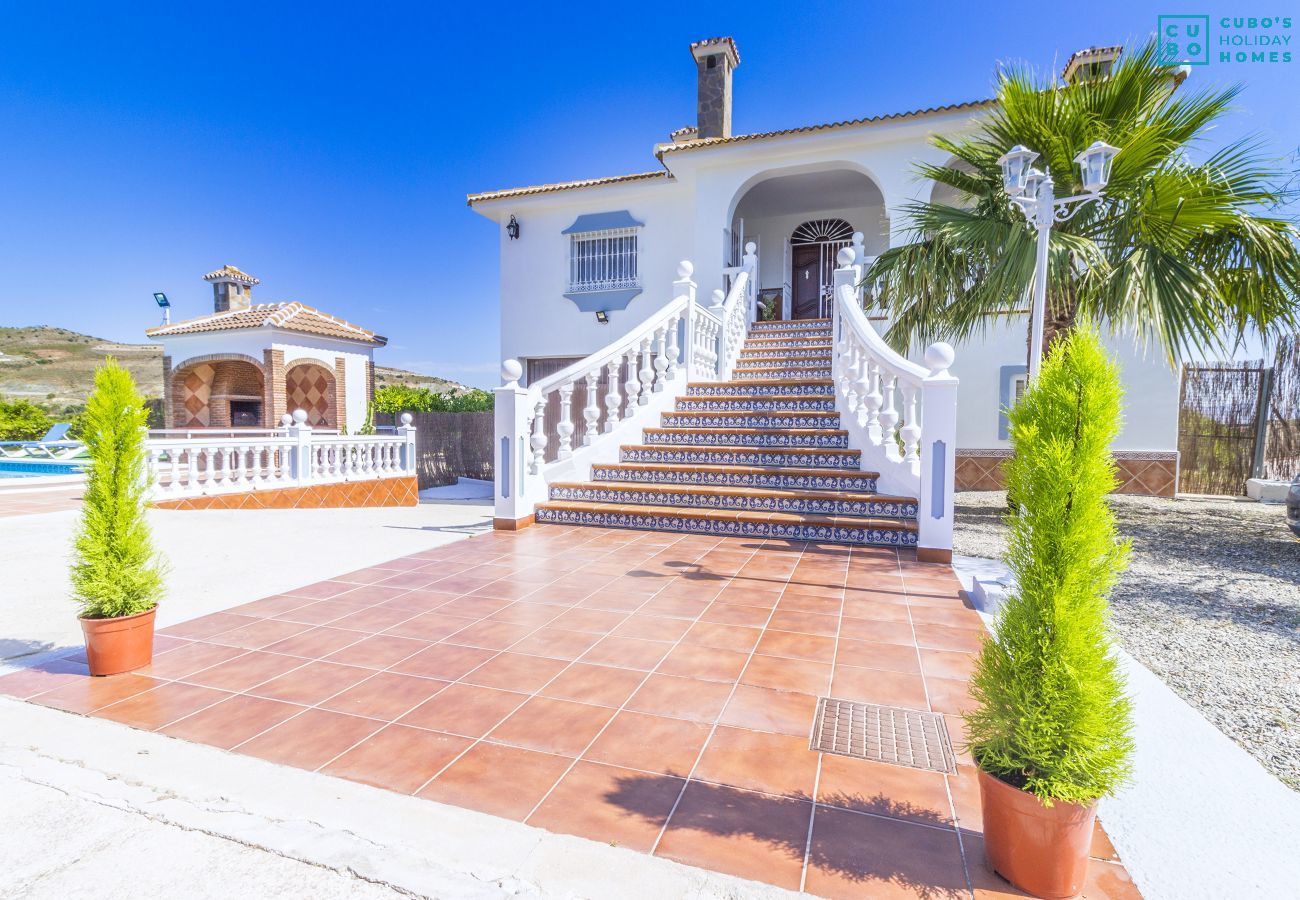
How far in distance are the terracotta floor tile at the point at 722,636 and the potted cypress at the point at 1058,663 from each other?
1.54 m

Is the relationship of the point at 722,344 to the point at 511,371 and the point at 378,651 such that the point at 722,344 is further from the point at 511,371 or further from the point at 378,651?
the point at 378,651

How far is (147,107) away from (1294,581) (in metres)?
22.6

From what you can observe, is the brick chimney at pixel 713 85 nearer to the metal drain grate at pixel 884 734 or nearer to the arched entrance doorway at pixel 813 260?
the arched entrance doorway at pixel 813 260

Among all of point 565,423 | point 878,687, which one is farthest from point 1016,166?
point 565,423

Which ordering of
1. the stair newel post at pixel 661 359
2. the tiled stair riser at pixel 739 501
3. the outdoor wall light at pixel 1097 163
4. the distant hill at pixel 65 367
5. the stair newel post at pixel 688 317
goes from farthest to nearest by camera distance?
the distant hill at pixel 65 367 → the stair newel post at pixel 688 317 → the stair newel post at pixel 661 359 → the tiled stair riser at pixel 739 501 → the outdoor wall light at pixel 1097 163

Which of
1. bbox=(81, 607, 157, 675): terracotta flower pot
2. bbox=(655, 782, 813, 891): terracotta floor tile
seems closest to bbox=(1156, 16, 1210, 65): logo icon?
bbox=(655, 782, 813, 891): terracotta floor tile

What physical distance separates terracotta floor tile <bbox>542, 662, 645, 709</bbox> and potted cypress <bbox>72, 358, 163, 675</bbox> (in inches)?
73.3

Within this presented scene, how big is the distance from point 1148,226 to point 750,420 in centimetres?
466

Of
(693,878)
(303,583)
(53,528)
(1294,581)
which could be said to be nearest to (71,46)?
(53,528)

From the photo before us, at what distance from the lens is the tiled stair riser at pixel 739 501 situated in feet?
17.7

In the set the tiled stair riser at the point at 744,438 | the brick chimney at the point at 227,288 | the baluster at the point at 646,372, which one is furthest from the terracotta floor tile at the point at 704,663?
the brick chimney at the point at 227,288

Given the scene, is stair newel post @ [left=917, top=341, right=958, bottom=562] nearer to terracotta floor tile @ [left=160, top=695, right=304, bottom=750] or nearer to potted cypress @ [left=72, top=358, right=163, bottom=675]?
terracotta floor tile @ [left=160, top=695, right=304, bottom=750]

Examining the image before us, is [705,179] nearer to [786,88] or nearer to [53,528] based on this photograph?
[786,88]

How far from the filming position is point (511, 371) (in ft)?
19.0
